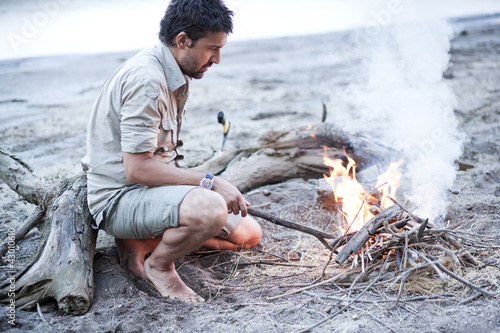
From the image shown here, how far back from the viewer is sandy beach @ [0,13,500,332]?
2.44 metres

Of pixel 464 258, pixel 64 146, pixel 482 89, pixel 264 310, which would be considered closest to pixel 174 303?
pixel 264 310

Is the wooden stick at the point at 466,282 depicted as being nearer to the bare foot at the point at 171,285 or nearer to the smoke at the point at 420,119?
the smoke at the point at 420,119

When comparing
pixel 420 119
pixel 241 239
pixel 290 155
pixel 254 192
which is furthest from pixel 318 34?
pixel 241 239

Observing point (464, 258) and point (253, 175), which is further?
point (253, 175)

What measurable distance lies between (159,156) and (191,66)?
61 cm

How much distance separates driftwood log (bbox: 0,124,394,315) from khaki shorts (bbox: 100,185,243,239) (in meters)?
0.23

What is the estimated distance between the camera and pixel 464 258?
284 centimetres

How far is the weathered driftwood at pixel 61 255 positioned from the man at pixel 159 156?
0.50 ft

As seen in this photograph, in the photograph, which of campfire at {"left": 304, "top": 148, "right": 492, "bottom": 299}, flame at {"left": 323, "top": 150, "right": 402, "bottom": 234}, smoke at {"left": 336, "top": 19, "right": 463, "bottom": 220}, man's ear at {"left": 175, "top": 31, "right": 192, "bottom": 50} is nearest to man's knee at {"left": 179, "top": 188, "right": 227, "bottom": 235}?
campfire at {"left": 304, "top": 148, "right": 492, "bottom": 299}

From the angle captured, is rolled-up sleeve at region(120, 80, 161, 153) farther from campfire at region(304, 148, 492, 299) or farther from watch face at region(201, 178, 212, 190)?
campfire at region(304, 148, 492, 299)

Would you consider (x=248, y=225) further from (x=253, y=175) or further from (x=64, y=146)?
(x=64, y=146)

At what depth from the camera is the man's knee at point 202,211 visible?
2660 mm

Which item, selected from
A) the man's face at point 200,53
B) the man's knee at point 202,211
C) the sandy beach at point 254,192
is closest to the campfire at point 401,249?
the sandy beach at point 254,192

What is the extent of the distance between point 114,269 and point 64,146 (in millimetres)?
→ 3596
